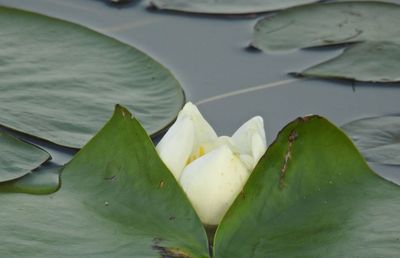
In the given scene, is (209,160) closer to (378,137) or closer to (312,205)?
(312,205)

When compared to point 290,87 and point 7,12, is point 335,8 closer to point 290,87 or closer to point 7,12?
point 290,87

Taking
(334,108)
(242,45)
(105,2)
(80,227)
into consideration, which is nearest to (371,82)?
(334,108)

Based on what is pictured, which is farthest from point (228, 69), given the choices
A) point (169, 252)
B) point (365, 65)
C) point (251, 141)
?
point (169, 252)

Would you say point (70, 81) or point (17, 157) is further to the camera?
point (70, 81)

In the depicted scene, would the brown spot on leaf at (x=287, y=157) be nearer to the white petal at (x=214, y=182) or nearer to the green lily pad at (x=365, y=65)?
the white petal at (x=214, y=182)

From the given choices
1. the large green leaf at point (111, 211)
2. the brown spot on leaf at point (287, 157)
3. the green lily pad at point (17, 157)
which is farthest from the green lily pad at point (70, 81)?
the brown spot on leaf at point (287, 157)
